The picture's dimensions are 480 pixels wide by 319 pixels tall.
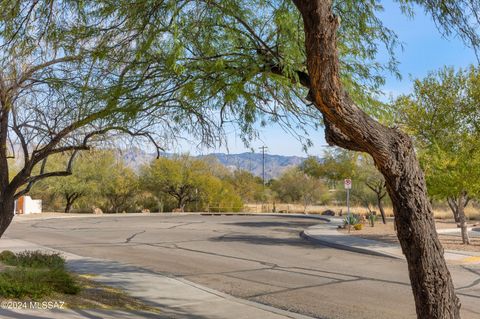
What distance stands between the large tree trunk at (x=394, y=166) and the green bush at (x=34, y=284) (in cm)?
526

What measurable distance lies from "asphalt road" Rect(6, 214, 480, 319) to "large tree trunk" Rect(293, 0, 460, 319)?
365 cm

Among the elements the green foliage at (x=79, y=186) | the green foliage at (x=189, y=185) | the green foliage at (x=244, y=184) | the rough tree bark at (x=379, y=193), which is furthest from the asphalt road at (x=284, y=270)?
the green foliage at (x=244, y=184)

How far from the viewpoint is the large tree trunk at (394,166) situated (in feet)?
17.5

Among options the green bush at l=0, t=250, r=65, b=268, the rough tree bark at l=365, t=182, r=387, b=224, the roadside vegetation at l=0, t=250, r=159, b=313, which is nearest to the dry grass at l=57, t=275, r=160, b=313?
the roadside vegetation at l=0, t=250, r=159, b=313

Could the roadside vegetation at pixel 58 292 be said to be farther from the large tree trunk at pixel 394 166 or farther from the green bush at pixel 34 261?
the large tree trunk at pixel 394 166

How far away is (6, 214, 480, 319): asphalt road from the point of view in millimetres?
9852

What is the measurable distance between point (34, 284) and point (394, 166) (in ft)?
19.1

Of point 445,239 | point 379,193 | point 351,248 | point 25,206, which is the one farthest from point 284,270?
point 25,206

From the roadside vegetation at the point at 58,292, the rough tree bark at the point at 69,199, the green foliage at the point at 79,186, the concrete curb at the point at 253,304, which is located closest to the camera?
the roadside vegetation at the point at 58,292

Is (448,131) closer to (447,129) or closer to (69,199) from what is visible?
(447,129)

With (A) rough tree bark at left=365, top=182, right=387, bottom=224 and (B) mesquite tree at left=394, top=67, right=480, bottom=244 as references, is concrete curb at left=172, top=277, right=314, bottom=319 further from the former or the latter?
(A) rough tree bark at left=365, top=182, right=387, bottom=224

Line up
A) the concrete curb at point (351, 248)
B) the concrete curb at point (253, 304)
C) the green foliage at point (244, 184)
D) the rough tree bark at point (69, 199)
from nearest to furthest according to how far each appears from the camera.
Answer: the concrete curb at point (253, 304) < the concrete curb at point (351, 248) < the rough tree bark at point (69, 199) < the green foliage at point (244, 184)

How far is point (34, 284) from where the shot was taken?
8148mm

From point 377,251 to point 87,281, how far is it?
10.8 metres
